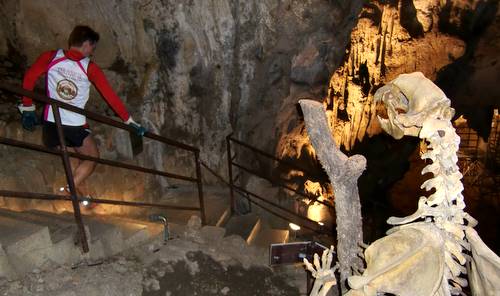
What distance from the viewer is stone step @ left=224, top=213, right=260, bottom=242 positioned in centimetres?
462

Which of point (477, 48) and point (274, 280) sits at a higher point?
point (477, 48)

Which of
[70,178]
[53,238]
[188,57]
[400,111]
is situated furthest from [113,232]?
[188,57]

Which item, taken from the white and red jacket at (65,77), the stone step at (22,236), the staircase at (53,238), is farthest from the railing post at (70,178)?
the white and red jacket at (65,77)

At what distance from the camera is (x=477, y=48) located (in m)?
9.13

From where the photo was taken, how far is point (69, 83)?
3.32 metres

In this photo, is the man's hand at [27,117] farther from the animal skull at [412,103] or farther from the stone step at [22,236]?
the animal skull at [412,103]

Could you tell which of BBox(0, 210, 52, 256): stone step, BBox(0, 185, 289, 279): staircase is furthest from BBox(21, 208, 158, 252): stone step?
BBox(0, 210, 52, 256): stone step

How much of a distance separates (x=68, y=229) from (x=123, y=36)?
330 cm

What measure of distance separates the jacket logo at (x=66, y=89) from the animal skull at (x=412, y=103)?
2789mm

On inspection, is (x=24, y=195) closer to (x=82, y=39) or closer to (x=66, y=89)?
(x=66, y=89)

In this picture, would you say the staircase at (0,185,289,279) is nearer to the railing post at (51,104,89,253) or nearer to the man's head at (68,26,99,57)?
the railing post at (51,104,89,253)

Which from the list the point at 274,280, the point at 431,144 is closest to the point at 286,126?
the point at 274,280

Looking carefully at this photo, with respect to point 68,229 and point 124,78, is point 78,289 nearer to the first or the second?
point 68,229

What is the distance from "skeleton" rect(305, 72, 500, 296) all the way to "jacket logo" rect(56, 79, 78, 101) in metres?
2.78
